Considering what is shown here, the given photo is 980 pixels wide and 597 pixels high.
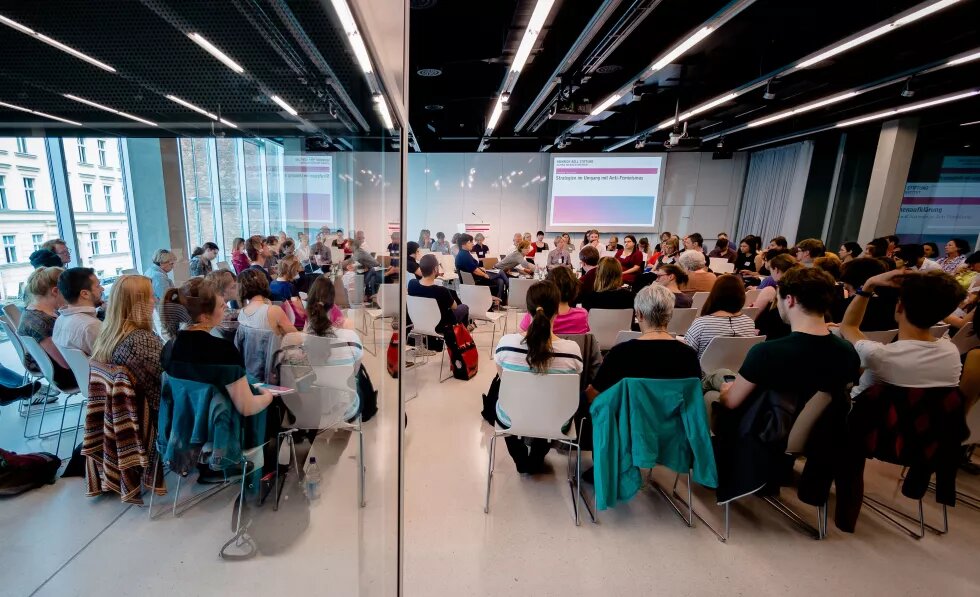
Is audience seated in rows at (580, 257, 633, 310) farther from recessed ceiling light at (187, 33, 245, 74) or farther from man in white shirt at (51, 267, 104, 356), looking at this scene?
man in white shirt at (51, 267, 104, 356)

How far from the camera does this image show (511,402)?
1.85 m

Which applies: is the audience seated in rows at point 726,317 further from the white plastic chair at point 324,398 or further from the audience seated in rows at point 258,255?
the audience seated in rows at point 258,255

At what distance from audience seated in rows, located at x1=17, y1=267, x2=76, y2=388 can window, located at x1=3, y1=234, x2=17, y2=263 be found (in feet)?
0.84

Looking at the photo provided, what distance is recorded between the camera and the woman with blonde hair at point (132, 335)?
159 centimetres

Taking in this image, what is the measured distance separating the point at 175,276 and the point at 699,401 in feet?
7.39

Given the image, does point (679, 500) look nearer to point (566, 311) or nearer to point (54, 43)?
point (566, 311)

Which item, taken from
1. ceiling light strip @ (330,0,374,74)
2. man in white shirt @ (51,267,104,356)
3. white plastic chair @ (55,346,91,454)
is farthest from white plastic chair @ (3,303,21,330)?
ceiling light strip @ (330,0,374,74)

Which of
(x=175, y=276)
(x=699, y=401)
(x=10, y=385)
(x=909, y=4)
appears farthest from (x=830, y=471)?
(x=909, y=4)

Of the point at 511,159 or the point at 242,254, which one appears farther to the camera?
the point at 511,159

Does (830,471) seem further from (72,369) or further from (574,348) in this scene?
(72,369)

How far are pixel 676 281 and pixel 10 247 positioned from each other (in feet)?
11.7

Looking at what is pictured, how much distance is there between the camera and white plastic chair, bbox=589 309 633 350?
310 centimetres

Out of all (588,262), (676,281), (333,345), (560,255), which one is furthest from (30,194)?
(560,255)

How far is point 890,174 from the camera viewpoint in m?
6.15
